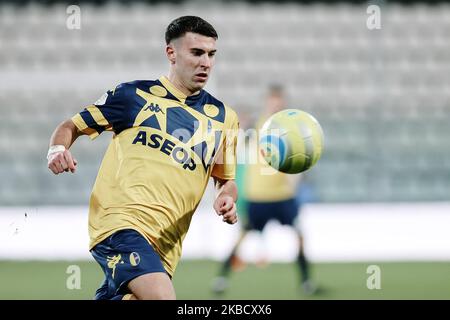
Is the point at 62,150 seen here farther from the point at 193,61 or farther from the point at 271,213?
the point at 271,213

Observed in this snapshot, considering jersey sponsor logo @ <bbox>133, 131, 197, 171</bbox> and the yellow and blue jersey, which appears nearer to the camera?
the yellow and blue jersey

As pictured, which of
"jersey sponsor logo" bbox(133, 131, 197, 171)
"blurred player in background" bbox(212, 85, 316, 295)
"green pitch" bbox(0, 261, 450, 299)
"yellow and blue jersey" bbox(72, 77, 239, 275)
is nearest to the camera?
"yellow and blue jersey" bbox(72, 77, 239, 275)

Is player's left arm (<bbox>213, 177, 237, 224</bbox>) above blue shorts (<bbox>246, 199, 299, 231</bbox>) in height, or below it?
below

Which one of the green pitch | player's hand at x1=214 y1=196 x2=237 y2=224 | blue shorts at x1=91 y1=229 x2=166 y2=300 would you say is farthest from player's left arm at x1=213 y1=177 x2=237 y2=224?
the green pitch

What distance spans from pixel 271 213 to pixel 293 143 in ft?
14.5

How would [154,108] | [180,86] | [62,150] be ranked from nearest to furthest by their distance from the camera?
[62,150], [154,108], [180,86]

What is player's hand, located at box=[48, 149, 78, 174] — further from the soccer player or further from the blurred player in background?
the blurred player in background

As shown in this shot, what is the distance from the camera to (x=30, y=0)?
43.8 ft

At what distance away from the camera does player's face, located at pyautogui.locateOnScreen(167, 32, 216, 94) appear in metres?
4.75

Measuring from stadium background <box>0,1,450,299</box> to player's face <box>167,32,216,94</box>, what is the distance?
6651 mm

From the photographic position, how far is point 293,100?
43.0ft

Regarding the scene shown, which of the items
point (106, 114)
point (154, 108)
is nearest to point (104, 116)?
point (106, 114)
